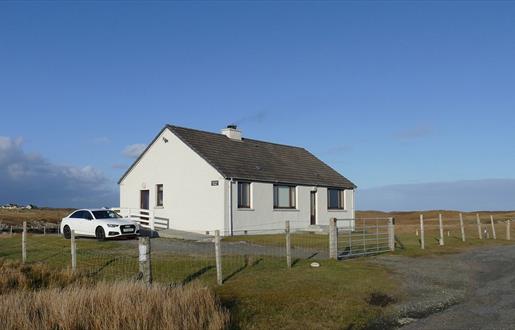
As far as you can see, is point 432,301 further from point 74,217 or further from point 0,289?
point 74,217

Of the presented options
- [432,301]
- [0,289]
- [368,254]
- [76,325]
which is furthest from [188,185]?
[76,325]

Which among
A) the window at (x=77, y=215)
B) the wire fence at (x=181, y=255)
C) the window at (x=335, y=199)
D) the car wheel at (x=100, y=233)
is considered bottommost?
the wire fence at (x=181, y=255)

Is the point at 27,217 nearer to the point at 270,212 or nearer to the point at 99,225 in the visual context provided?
the point at 270,212

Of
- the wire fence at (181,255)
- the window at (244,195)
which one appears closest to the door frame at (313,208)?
the window at (244,195)

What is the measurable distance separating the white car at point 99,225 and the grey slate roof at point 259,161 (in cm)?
574

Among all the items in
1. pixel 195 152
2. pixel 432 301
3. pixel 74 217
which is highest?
pixel 195 152

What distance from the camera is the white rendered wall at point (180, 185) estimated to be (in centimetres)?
3053

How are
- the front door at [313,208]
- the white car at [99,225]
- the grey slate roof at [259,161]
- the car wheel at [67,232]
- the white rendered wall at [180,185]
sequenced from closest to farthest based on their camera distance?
1. the white car at [99,225]
2. the car wheel at [67,232]
3. the white rendered wall at [180,185]
4. the grey slate roof at [259,161]
5. the front door at [313,208]

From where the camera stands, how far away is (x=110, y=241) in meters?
26.0

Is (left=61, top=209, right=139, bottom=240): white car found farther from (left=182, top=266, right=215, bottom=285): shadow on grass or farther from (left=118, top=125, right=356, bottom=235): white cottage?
(left=182, top=266, right=215, bottom=285): shadow on grass

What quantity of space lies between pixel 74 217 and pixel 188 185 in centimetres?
635

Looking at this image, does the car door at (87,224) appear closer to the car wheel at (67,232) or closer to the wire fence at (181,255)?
the wire fence at (181,255)

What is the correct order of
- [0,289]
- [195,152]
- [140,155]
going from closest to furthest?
[0,289], [195,152], [140,155]

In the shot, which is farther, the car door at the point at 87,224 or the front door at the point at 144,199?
the front door at the point at 144,199
